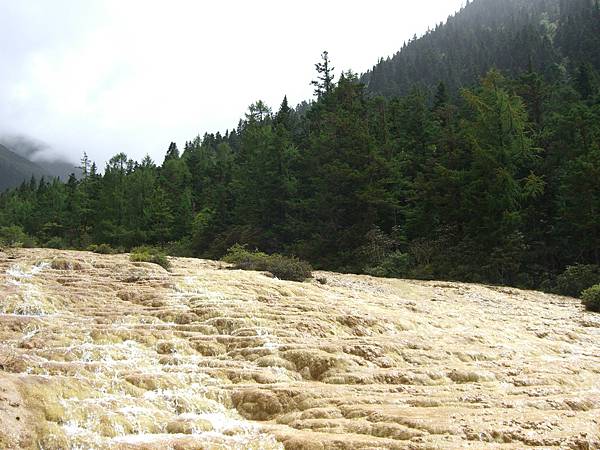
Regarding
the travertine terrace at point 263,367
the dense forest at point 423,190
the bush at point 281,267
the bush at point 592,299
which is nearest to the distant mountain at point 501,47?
the dense forest at point 423,190

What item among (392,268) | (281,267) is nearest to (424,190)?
(392,268)

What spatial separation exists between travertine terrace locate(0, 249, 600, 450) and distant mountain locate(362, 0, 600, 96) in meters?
57.9

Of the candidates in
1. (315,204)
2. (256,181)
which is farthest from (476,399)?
(256,181)

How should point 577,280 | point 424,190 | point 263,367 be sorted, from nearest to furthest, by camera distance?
point 263,367 → point 577,280 → point 424,190

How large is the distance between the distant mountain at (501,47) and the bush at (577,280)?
4230 centimetres

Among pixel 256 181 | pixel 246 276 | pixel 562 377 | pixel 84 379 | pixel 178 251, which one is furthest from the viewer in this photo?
pixel 178 251

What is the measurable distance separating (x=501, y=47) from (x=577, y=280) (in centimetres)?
10327

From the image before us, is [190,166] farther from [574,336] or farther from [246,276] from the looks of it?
[574,336]

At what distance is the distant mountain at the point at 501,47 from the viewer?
9306 centimetres

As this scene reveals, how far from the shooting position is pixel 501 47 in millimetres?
114500

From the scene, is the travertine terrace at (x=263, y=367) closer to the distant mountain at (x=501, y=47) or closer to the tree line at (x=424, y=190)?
the tree line at (x=424, y=190)

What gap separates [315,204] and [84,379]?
3588cm

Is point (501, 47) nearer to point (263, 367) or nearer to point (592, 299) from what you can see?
point (592, 299)

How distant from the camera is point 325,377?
1017 cm
